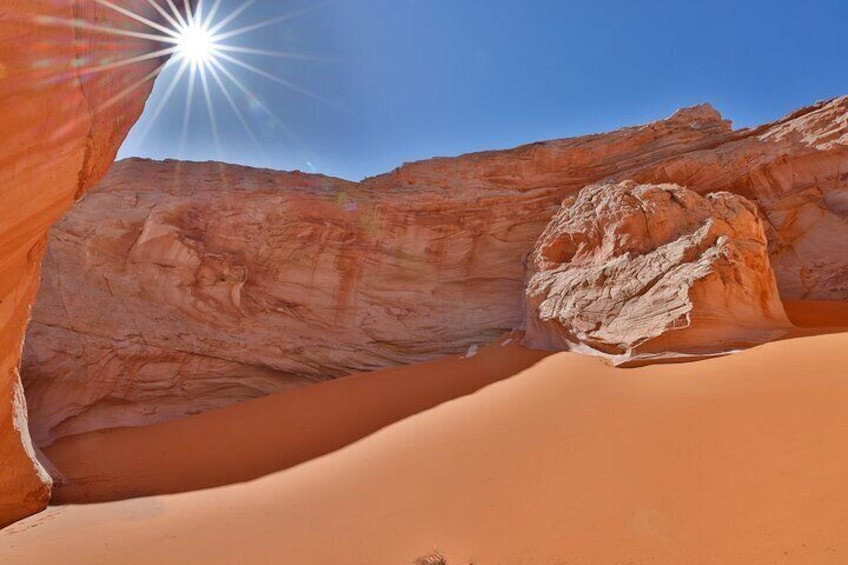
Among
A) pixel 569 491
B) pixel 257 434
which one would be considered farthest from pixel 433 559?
pixel 257 434

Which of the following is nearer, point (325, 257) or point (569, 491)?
point (569, 491)

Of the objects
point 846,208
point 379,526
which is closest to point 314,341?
point 379,526

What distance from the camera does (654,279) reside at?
7.01m

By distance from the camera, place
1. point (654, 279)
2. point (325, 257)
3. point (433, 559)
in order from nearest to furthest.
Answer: point (433, 559) → point (654, 279) → point (325, 257)

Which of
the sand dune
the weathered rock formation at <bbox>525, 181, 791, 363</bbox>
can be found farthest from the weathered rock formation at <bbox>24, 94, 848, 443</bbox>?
the weathered rock formation at <bbox>525, 181, 791, 363</bbox>

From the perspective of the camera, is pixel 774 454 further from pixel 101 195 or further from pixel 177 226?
pixel 101 195

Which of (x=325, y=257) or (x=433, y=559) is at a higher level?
(x=325, y=257)

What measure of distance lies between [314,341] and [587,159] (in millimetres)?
9273

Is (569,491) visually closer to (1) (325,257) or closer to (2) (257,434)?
(2) (257,434)

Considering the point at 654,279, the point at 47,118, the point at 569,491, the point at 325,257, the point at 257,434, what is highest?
the point at 325,257

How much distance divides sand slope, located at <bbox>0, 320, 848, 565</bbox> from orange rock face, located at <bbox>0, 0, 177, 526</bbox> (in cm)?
254

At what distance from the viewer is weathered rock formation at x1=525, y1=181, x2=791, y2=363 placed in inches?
241

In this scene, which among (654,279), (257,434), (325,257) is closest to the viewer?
(654,279)

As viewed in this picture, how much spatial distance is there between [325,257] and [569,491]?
9.84 meters
